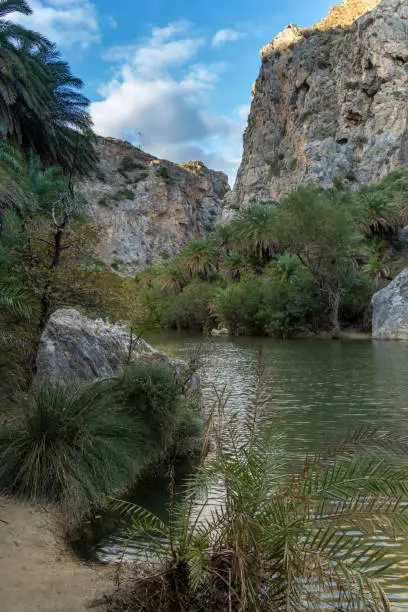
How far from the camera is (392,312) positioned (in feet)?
101

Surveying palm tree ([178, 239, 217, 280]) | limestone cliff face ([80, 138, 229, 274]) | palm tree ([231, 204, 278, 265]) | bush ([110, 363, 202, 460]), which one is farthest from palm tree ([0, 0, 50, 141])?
limestone cliff face ([80, 138, 229, 274])

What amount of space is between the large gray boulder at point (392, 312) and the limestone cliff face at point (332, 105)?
31.8 meters

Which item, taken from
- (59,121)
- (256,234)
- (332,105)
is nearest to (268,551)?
(59,121)

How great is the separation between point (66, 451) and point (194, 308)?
39.1 m

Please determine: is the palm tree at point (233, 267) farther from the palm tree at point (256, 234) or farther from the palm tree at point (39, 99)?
the palm tree at point (39, 99)

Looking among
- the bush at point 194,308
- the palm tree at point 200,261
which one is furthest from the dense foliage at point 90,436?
the palm tree at point 200,261

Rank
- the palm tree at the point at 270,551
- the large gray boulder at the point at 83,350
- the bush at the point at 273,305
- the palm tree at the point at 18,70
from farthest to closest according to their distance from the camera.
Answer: the bush at the point at 273,305
the palm tree at the point at 18,70
the large gray boulder at the point at 83,350
the palm tree at the point at 270,551

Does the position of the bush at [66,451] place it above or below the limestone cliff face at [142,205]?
below

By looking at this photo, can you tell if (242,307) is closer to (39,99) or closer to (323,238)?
(323,238)

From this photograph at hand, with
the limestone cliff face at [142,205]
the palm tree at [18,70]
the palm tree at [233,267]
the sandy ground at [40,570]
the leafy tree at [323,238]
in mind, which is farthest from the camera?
the limestone cliff face at [142,205]

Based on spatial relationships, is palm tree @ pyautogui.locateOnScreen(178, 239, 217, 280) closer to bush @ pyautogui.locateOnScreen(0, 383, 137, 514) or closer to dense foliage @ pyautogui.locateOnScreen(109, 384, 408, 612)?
bush @ pyautogui.locateOnScreen(0, 383, 137, 514)

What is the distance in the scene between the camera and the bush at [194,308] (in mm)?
43906

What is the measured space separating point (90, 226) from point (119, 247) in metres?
74.7

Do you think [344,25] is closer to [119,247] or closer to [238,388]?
[119,247]
